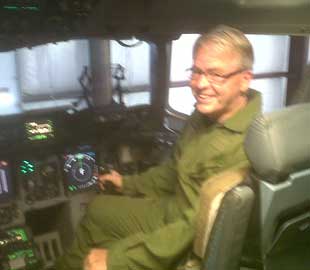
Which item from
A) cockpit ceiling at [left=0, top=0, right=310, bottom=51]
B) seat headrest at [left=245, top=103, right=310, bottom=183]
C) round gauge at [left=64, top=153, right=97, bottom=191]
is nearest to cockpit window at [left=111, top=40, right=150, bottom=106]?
cockpit ceiling at [left=0, top=0, right=310, bottom=51]

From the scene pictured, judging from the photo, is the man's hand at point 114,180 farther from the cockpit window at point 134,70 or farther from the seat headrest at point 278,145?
the cockpit window at point 134,70

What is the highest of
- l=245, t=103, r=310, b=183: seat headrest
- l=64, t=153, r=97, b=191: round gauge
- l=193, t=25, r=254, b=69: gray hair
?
l=193, t=25, r=254, b=69: gray hair

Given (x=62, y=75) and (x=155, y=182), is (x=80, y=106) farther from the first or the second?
(x=155, y=182)

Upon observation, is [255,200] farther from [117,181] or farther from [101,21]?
[101,21]

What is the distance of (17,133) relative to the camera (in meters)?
1.85

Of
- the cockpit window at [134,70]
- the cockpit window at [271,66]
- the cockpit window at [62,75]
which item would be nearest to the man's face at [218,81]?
the cockpit window at [62,75]

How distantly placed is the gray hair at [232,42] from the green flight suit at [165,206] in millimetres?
136

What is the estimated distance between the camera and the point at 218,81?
131 cm

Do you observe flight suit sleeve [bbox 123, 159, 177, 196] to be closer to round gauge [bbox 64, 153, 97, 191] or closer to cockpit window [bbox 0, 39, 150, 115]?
round gauge [bbox 64, 153, 97, 191]

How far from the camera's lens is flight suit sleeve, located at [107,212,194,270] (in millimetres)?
1275

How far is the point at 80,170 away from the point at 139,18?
78cm

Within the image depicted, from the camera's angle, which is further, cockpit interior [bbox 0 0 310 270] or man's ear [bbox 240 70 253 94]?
cockpit interior [bbox 0 0 310 270]

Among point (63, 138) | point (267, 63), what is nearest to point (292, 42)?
point (267, 63)

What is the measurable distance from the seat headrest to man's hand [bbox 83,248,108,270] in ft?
1.90
